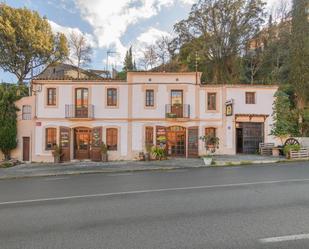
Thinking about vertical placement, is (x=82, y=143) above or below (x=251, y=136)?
below

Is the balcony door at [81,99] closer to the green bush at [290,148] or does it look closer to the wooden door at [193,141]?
the wooden door at [193,141]

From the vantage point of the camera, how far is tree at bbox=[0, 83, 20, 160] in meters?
21.9

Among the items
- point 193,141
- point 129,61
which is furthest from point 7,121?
point 129,61

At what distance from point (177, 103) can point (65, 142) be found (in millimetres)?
9574

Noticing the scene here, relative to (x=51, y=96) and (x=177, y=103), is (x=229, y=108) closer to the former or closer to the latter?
(x=177, y=103)

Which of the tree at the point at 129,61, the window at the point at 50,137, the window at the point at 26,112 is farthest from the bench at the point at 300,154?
the tree at the point at 129,61

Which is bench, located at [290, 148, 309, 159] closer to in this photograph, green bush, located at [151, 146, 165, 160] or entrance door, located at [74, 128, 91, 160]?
green bush, located at [151, 146, 165, 160]

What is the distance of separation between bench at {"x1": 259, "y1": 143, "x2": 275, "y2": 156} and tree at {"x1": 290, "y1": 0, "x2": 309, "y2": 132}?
7.18 m

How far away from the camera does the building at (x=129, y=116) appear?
72.9 ft

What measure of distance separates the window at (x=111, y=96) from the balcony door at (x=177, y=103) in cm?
465

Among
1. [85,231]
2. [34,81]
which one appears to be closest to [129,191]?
[85,231]

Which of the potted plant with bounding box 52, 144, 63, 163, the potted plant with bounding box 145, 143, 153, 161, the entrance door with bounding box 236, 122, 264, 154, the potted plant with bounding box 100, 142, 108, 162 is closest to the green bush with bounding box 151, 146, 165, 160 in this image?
the potted plant with bounding box 145, 143, 153, 161

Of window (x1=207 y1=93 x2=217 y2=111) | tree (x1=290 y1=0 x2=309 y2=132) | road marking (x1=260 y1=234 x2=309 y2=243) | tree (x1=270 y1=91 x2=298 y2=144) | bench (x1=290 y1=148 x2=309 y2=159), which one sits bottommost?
road marking (x1=260 y1=234 x2=309 y2=243)

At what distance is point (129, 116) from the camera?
22281mm
